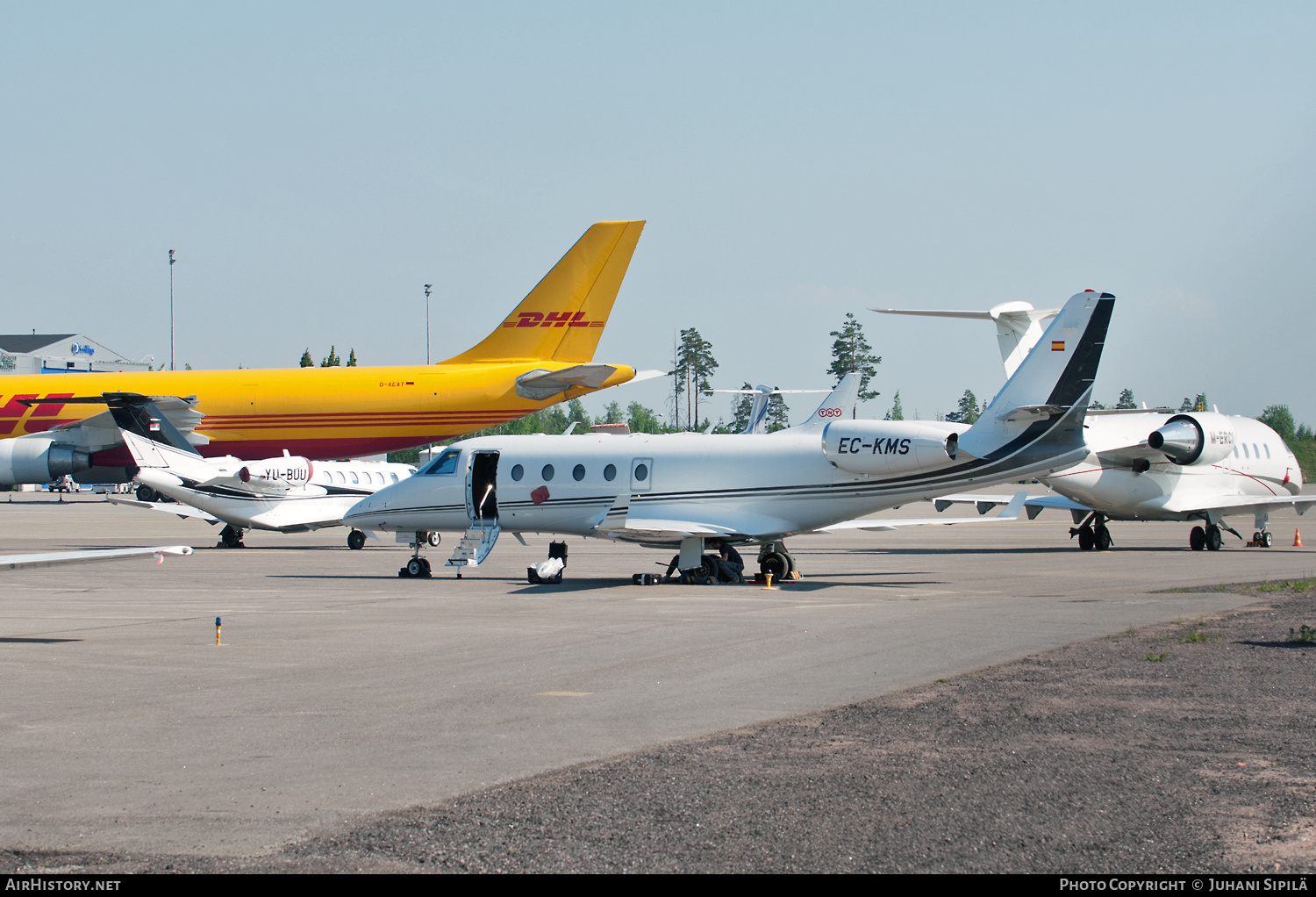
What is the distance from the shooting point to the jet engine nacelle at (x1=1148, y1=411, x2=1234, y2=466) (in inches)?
1200

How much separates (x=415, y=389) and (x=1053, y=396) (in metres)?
24.3

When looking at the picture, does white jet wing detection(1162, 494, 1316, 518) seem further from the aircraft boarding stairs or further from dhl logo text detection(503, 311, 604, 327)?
dhl logo text detection(503, 311, 604, 327)

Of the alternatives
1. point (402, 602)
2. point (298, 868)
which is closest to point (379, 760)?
point (298, 868)

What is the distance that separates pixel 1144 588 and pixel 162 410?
1253 inches

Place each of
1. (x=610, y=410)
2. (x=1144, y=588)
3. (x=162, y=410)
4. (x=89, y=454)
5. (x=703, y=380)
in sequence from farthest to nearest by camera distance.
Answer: (x=610, y=410)
(x=703, y=380)
(x=89, y=454)
(x=162, y=410)
(x=1144, y=588)

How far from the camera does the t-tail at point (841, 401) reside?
3184cm

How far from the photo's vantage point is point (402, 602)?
18.3m

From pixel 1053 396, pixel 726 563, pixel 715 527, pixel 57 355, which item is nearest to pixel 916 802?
pixel 1053 396

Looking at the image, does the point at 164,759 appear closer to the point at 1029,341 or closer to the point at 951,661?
the point at 951,661

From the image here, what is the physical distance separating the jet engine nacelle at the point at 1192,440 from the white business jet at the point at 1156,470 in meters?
0.02

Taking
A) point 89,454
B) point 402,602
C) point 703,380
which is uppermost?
point 703,380

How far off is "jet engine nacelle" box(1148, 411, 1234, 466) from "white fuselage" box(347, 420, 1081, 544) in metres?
11.4

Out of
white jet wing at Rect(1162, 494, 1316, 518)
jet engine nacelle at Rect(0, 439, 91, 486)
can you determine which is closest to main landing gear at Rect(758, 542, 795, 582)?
white jet wing at Rect(1162, 494, 1316, 518)

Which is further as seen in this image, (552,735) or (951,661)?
(951,661)
